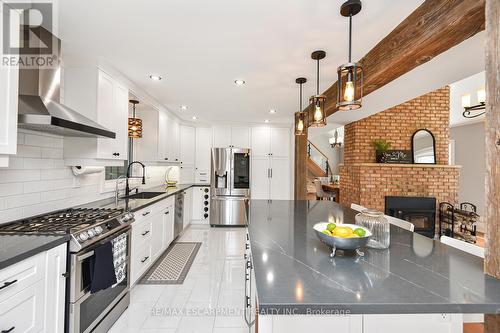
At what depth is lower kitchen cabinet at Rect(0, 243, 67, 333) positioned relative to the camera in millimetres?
1175

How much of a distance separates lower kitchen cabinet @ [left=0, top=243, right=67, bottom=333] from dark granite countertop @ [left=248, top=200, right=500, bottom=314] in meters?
1.22

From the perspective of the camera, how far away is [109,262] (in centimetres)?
183

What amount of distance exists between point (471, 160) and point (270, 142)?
488cm

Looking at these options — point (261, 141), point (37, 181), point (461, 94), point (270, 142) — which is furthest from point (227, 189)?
point (461, 94)

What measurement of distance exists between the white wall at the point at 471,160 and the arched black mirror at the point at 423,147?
220cm

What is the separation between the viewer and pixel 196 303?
2.38 meters

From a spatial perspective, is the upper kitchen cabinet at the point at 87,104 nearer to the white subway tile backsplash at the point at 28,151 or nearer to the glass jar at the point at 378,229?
the white subway tile backsplash at the point at 28,151

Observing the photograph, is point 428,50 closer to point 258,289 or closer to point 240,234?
point 258,289

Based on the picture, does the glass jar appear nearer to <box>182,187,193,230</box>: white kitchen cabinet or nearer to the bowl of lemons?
the bowl of lemons

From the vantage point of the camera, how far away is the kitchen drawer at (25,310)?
1164mm

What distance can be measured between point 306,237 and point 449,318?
78 cm

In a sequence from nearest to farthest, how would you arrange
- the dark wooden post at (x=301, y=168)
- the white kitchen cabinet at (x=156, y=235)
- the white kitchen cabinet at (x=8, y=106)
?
1. the white kitchen cabinet at (x=8, y=106)
2. the white kitchen cabinet at (x=156, y=235)
3. the dark wooden post at (x=301, y=168)

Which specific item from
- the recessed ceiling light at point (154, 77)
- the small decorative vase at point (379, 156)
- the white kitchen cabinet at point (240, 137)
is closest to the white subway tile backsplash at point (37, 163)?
the recessed ceiling light at point (154, 77)

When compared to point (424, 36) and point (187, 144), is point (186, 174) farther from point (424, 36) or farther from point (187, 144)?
point (424, 36)
